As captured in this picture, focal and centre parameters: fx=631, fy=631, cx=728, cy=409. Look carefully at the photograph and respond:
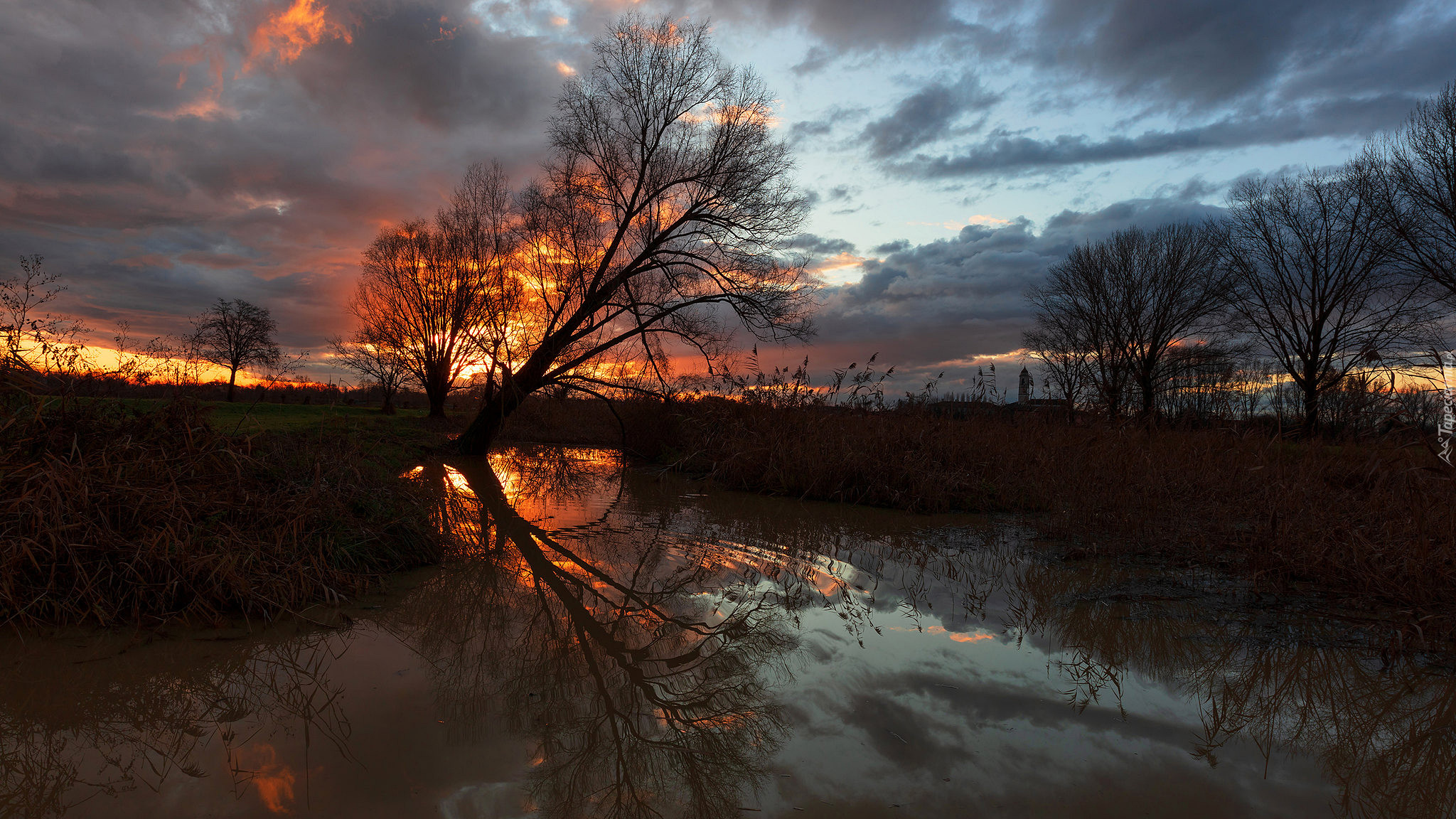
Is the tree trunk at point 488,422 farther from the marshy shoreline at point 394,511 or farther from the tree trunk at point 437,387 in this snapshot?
the tree trunk at point 437,387

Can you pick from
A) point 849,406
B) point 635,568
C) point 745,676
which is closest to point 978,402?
point 849,406

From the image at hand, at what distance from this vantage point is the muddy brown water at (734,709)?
2.17m

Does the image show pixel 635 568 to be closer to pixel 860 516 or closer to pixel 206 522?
pixel 206 522

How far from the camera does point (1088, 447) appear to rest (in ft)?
25.7

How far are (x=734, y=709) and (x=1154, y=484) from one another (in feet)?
19.0

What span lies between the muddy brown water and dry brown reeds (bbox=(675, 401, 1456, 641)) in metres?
0.63

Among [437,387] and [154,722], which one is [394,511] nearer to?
[154,722]

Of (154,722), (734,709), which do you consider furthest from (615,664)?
(154,722)

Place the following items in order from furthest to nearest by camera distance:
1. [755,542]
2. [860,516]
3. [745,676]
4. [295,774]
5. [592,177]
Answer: [592,177], [860,516], [755,542], [745,676], [295,774]

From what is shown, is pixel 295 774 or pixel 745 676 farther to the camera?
pixel 745 676

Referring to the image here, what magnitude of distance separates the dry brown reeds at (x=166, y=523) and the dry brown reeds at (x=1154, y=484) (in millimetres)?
5535

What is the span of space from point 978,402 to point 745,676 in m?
8.26

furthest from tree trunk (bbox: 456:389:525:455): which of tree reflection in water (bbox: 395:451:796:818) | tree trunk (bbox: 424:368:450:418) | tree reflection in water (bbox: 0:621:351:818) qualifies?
tree trunk (bbox: 424:368:450:418)

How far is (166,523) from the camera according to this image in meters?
3.78
